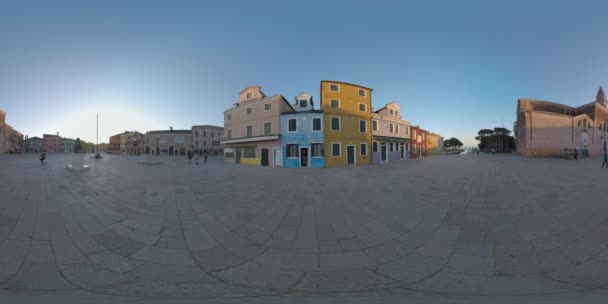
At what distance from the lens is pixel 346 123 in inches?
898

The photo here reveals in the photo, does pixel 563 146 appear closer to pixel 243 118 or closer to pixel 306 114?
pixel 306 114

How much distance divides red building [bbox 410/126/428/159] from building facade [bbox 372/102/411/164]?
259 cm

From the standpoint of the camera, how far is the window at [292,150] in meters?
21.5

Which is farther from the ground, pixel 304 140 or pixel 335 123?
pixel 335 123

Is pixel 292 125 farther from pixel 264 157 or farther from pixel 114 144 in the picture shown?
pixel 114 144

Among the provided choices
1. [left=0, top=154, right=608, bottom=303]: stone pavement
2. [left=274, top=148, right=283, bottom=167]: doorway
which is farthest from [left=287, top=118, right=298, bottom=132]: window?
[left=0, top=154, right=608, bottom=303]: stone pavement

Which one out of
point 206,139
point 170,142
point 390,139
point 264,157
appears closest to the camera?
point 264,157

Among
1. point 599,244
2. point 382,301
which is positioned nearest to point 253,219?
→ point 382,301

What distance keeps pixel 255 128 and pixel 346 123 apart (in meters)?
9.55

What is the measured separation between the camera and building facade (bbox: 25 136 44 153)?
90125 mm

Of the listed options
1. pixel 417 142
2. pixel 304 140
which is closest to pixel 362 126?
pixel 304 140

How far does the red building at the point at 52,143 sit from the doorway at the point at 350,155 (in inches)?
5341

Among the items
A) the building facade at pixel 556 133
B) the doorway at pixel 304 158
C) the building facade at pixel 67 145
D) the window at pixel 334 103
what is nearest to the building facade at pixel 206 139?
the doorway at pixel 304 158

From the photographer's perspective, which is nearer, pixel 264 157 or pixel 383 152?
pixel 264 157
